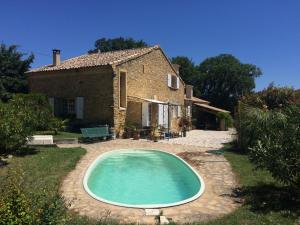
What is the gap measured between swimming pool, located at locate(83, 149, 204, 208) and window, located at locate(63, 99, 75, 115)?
9.75 meters

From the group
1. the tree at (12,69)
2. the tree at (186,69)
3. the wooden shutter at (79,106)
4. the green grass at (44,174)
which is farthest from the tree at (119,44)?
the green grass at (44,174)

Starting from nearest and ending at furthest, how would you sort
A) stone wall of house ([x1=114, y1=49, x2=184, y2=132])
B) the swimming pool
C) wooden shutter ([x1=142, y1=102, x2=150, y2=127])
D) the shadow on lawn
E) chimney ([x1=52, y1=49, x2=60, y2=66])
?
the shadow on lawn < the swimming pool < stone wall of house ([x1=114, y1=49, x2=184, y2=132]) < wooden shutter ([x1=142, y1=102, x2=150, y2=127]) < chimney ([x1=52, y1=49, x2=60, y2=66])

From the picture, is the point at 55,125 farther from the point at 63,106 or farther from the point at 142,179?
the point at 142,179

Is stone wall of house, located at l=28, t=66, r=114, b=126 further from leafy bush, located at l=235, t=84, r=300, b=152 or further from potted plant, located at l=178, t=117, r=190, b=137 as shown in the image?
leafy bush, located at l=235, t=84, r=300, b=152

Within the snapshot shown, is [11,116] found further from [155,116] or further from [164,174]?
[155,116]

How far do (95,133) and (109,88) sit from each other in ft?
12.4

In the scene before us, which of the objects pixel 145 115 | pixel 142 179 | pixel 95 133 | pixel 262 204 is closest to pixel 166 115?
pixel 145 115

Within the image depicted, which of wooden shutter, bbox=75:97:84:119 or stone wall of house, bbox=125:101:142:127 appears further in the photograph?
stone wall of house, bbox=125:101:142:127

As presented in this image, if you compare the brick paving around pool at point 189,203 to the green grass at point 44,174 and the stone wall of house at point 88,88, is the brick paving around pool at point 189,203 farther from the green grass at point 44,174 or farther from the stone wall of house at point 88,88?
the stone wall of house at point 88,88

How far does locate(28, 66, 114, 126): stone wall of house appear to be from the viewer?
23153mm

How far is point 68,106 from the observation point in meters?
26.4

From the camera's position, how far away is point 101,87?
23.5m

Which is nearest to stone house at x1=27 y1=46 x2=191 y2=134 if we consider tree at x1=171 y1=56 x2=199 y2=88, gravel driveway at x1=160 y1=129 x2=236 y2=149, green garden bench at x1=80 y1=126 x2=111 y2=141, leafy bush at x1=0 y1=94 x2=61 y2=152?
green garden bench at x1=80 y1=126 x2=111 y2=141

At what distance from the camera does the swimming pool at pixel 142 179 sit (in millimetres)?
10367
